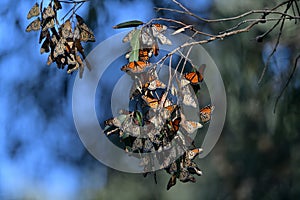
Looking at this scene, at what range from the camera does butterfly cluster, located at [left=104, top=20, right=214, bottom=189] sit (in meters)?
0.86

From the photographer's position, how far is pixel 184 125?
2.82 feet

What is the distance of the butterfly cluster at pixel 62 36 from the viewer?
0.92 m

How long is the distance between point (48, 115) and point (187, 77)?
3.73 feet

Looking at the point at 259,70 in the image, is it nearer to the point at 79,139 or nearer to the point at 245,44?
the point at 245,44

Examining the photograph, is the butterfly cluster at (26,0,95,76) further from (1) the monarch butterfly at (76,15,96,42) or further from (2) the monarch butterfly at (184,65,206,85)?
(2) the monarch butterfly at (184,65,206,85)

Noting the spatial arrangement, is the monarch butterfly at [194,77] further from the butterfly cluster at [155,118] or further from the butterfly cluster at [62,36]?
the butterfly cluster at [62,36]

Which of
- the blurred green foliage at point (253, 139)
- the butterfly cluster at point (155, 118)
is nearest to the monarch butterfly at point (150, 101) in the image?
the butterfly cluster at point (155, 118)

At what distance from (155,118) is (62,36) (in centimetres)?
22

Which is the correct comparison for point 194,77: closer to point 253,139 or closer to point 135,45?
point 135,45

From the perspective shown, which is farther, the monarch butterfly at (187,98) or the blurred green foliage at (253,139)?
the blurred green foliage at (253,139)

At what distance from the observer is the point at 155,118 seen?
845 millimetres

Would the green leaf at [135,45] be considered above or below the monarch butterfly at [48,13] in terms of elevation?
below

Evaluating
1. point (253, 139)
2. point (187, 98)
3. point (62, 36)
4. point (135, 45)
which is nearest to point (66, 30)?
point (62, 36)

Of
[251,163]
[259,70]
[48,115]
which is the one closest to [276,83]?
[259,70]
